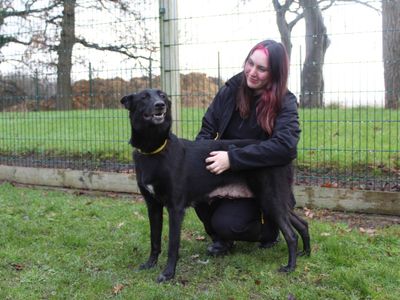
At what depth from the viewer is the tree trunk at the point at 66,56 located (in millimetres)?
6383

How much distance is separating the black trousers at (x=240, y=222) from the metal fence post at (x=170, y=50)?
2.16m

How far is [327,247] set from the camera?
13.0 feet

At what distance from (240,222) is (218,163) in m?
0.56

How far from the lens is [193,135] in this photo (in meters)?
5.98

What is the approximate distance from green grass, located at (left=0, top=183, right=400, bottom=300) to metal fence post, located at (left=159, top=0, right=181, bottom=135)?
5.31ft

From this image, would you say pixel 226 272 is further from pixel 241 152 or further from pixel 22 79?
pixel 22 79

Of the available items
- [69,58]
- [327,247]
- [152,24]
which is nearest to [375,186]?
[327,247]

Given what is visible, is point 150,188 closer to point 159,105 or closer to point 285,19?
point 159,105

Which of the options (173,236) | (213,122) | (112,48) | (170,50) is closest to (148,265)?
(173,236)

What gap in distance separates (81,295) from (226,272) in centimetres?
107

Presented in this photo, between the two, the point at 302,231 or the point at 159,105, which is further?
the point at 302,231

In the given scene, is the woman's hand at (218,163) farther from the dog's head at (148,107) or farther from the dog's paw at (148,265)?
the dog's paw at (148,265)

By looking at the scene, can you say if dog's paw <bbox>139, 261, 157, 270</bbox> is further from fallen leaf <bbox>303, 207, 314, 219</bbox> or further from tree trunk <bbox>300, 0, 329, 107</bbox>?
tree trunk <bbox>300, 0, 329, 107</bbox>

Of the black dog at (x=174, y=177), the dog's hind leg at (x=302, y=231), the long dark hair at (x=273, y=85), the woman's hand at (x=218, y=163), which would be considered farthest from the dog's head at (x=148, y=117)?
the dog's hind leg at (x=302, y=231)
